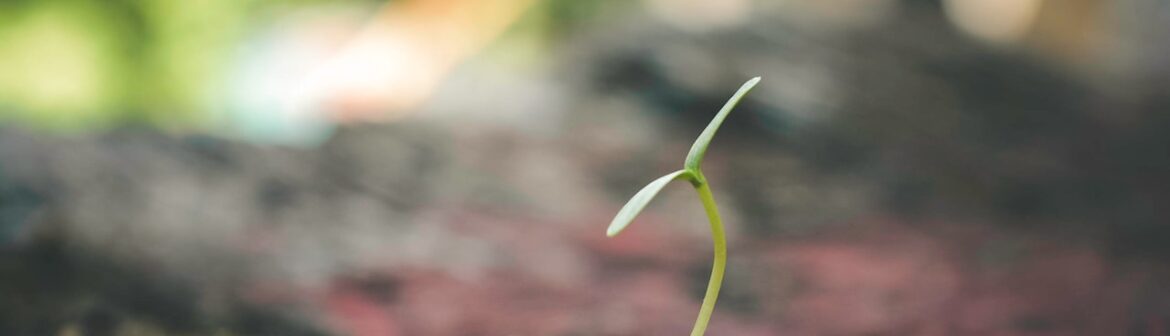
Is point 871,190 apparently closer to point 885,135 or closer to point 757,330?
point 885,135

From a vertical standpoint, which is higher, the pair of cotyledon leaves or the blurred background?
the blurred background

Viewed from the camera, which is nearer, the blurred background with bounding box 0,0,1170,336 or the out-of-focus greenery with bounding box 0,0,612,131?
the blurred background with bounding box 0,0,1170,336

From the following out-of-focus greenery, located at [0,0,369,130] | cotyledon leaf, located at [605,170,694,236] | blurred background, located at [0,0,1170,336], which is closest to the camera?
cotyledon leaf, located at [605,170,694,236]

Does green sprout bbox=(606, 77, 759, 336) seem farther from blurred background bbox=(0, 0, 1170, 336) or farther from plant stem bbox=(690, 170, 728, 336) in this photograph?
blurred background bbox=(0, 0, 1170, 336)

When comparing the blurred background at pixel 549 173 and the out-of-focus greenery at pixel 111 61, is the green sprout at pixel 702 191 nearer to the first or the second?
the blurred background at pixel 549 173

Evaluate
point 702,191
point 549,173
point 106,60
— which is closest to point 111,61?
point 106,60

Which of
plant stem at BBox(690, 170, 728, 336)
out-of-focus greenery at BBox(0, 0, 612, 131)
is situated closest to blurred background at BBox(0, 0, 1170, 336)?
out-of-focus greenery at BBox(0, 0, 612, 131)

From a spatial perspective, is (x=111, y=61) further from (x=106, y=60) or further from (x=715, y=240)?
(x=715, y=240)
